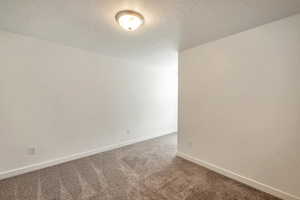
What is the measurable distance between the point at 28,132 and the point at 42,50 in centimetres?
147

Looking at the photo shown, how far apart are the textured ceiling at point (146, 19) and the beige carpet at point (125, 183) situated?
2.33m

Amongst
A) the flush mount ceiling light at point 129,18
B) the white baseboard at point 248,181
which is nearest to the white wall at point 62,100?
the flush mount ceiling light at point 129,18

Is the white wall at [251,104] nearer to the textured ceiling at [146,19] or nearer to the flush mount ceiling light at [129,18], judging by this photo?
the textured ceiling at [146,19]

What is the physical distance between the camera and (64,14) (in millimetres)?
1706

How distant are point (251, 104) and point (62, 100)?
10.8 feet

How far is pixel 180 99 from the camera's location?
2.96m

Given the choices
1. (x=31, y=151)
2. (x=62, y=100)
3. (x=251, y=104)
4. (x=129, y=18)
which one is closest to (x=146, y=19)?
(x=129, y=18)

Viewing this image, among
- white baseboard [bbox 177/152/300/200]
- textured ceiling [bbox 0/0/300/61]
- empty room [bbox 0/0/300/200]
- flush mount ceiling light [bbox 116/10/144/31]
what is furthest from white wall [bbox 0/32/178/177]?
white baseboard [bbox 177/152/300/200]

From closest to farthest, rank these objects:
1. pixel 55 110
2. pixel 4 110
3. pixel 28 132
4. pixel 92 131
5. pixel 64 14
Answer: pixel 64 14
pixel 4 110
pixel 28 132
pixel 55 110
pixel 92 131

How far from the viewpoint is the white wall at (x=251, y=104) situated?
1.67m

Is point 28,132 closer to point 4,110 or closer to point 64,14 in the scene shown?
point 4,110

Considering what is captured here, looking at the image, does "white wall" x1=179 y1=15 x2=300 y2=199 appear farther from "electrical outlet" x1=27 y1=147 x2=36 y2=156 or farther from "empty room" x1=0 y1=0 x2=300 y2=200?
"electrical outlet" x1=27 y1=147 x2=36 y2=156

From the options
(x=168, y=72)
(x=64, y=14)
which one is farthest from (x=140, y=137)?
(x=64, y=14)

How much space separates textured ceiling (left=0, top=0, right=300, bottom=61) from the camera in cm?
150
